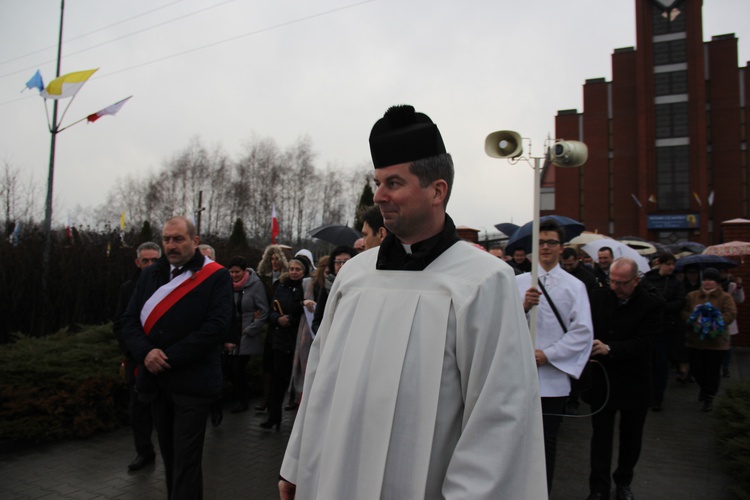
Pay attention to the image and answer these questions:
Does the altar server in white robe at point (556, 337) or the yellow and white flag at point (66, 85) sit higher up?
the yellow and white flag at point (66, 85)

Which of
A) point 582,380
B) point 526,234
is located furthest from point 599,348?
point 526,234

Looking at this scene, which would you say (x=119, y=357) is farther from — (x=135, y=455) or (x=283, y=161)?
(x=283, y=161)

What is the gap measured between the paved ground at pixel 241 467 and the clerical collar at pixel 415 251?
3.63 meters

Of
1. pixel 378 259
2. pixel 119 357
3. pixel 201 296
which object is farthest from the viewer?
pixel 119 357

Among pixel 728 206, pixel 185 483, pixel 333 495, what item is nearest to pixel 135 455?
pixel 185 483

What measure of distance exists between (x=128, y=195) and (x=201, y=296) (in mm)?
57289

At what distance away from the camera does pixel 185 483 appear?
405 centimetres

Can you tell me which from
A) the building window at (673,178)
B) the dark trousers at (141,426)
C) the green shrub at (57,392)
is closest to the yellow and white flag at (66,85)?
the green shrub at (57,392)

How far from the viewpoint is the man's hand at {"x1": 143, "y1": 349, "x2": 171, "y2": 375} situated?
4.13 m

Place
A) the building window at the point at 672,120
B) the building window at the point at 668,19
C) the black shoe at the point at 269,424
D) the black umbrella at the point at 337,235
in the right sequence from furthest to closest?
the building window at the point at 672,120
the building window at the point at 668,19
the black umbrella at the point at 337,235
the black shoe at the point at 269,424

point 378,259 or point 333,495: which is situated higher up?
point 378,259

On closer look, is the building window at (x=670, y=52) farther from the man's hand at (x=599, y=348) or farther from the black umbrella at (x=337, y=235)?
the man's hand at (x=599, y=348)

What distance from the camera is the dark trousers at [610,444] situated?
4855 millimetres

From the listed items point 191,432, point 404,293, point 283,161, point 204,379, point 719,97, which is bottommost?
point 191,432
